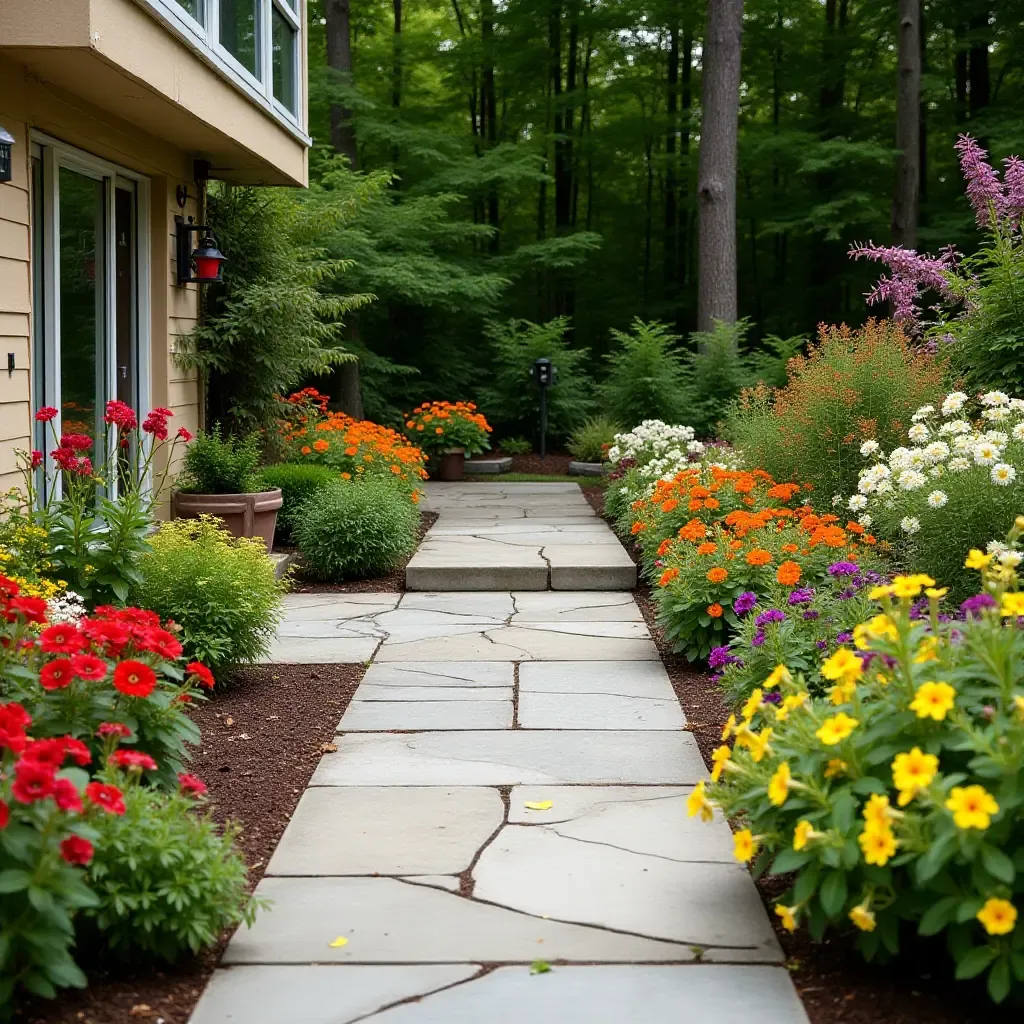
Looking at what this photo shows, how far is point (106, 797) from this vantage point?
2344 millimetres

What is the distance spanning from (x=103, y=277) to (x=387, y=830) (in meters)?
5.23

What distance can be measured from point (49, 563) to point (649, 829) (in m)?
2.44

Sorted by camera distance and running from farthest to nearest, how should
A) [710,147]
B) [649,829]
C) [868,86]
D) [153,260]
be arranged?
[868,86], [710,147], [153,260], [649,829]

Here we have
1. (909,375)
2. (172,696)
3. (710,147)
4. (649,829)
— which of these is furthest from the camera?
(710,147)

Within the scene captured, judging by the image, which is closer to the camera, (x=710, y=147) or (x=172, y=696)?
(x=172, y=696)

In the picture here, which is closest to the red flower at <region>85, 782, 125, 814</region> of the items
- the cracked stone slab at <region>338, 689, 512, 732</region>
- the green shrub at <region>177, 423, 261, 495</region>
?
the cracked stone slab at <region>338, 689, 512, 732</region>

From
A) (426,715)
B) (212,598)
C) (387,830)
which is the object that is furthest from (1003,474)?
(212,598)

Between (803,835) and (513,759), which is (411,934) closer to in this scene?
(803,835)

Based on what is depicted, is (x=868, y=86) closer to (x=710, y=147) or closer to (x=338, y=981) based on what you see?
(x=710, y=147)

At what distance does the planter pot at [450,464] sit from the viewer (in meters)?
15.0

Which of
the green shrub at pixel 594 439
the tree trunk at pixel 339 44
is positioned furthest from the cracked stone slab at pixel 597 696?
the tree trunk at pixel 339 44

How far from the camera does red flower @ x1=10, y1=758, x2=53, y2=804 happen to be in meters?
2.19

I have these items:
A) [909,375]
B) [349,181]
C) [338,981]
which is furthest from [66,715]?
[349,181]

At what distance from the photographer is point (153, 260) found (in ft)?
27.7
